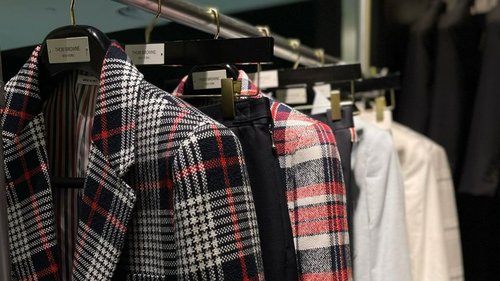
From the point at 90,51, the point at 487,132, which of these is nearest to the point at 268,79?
the point at 90,51

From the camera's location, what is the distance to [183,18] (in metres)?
0.79

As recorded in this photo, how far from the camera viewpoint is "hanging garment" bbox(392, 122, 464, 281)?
1.14m

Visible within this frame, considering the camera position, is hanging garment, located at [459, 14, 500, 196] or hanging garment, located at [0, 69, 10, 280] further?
hanging garment, located at [459, 14, 500, 196]

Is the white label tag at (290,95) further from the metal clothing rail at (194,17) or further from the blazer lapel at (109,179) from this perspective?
the blazer lapel at (109,179)

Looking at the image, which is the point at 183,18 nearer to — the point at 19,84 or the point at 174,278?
the point at 19,84

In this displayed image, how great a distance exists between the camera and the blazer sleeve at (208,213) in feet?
1.76

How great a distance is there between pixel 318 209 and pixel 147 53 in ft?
1.00

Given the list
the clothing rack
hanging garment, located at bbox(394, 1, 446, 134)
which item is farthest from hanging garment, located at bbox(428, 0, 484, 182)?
the clothing rack

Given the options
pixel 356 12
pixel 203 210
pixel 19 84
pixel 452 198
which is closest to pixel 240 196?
pixel 203 210

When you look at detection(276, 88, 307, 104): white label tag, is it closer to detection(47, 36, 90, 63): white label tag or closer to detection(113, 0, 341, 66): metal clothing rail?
detection(113, 0, 341, 66): metal clothing rail

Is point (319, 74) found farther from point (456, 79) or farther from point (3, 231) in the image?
point (3, 231)

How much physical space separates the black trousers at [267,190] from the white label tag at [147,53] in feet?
0.48

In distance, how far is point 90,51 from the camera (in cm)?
64

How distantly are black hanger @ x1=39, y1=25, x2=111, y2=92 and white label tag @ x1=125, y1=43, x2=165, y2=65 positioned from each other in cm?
9
